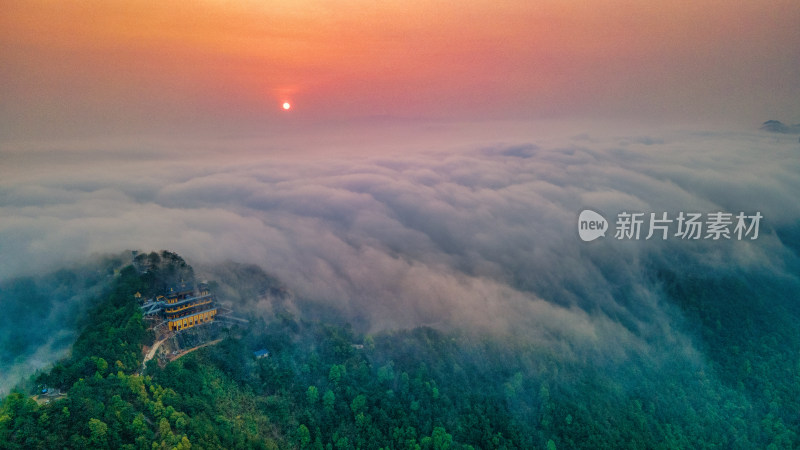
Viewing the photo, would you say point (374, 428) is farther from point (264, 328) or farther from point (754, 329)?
point (754, 329)

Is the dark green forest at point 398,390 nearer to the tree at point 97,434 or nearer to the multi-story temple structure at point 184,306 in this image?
the tree at point 97,434

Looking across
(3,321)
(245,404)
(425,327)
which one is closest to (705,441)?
(425,327)

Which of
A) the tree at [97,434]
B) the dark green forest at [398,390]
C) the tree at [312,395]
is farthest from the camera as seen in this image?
the tree at [312,395]

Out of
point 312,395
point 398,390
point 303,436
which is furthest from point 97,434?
point 398,390

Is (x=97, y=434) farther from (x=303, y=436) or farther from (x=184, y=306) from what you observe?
(x=184, y=306)

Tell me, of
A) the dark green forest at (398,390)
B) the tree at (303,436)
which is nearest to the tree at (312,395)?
the dark green forest at (398,390)

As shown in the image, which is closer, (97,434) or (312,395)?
(97,434)
